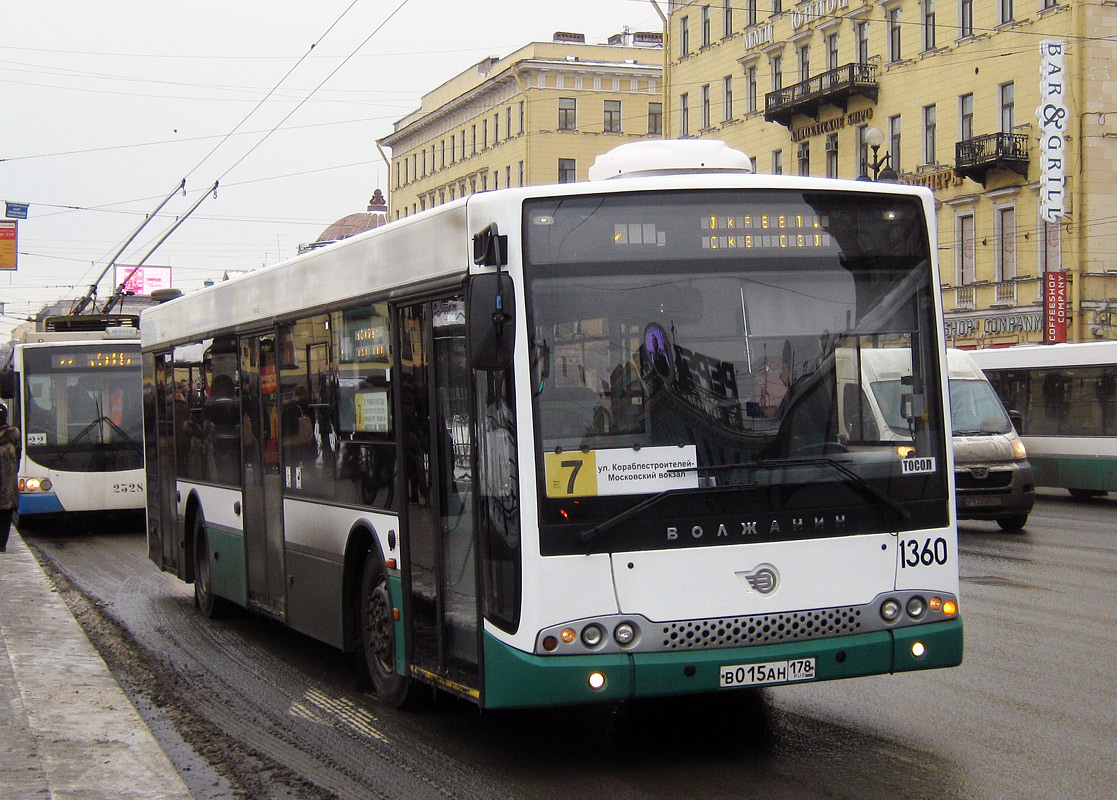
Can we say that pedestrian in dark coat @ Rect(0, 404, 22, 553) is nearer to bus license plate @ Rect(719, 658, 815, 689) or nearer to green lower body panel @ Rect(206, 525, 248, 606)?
green lower body panel @ Rect(206, 525, 248, 606)

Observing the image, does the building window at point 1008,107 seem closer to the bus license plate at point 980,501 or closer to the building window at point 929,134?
the building window at point 929,134

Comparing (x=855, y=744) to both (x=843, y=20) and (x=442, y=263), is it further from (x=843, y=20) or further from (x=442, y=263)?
(x=843, y=20)

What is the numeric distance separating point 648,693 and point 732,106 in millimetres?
52912

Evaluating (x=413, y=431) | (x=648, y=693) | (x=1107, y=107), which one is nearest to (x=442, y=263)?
(x=413, y=431)

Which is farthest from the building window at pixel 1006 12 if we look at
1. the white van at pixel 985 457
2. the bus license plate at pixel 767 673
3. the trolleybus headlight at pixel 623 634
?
the trolleybus headlight at pixel 623 634

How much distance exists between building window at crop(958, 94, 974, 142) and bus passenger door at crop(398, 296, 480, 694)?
39.0m

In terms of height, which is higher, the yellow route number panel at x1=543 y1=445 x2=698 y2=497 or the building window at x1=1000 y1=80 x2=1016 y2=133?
the building window at x1=1000 y1=80 x2=1016 y2=133

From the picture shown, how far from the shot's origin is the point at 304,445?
9.48m

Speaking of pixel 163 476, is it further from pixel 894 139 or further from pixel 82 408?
pixel 894 139

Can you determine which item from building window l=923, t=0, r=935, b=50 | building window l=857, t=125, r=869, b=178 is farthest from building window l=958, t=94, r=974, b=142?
building window l=857, t=125, r=869, b=178

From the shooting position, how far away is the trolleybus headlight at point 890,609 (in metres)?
6.82

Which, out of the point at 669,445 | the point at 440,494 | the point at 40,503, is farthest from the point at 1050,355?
the point at 669,445

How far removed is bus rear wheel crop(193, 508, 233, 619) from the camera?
1241cm

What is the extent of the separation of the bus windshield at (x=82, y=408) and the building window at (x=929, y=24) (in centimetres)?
3063
